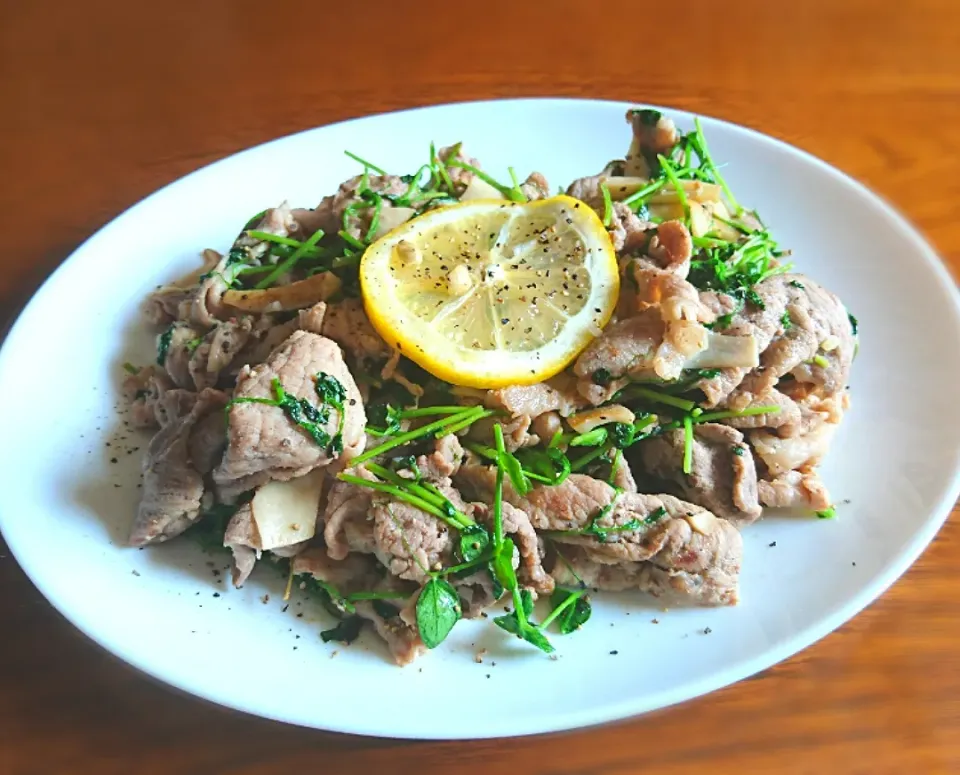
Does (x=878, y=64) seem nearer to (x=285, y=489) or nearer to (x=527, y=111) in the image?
(x=527, y=111)

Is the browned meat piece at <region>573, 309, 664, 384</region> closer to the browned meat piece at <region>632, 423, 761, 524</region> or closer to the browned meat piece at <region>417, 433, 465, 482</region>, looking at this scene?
the browned meat piece at <region>632, 423, 761, 524</region>

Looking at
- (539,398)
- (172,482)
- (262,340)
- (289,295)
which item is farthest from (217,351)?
(539,398)

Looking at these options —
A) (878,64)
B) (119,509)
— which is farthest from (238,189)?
(878,64)

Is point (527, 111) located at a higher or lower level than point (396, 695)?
higher

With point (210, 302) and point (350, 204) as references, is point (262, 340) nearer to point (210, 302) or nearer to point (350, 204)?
point (210, 302)

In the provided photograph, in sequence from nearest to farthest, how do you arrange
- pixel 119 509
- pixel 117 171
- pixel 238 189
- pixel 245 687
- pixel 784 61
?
1. pixel 245 687
2. pixel 119 509
3. pixel 238 189
4. pixel 117 171
5. pixel 784 61

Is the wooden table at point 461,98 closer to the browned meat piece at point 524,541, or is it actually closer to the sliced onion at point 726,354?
the browned meat piece at point 524,541
